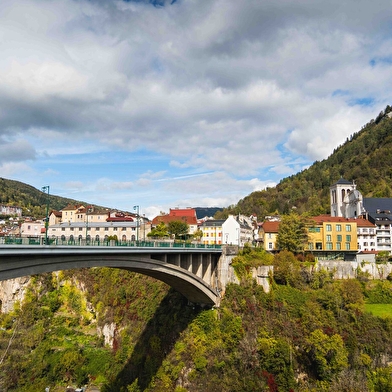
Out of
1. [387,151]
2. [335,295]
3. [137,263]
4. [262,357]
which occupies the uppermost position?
[387,151]

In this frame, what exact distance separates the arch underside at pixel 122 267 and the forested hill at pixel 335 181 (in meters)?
60.0

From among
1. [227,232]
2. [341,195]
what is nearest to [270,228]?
[227,232]

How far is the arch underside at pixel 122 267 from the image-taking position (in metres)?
17.9

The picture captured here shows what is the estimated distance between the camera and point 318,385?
1120 inches

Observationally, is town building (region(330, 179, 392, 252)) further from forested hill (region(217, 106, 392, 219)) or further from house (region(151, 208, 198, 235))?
house (region(151, 208, 198, 235))

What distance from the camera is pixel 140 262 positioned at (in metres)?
27.3

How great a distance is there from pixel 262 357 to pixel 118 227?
4302 cm

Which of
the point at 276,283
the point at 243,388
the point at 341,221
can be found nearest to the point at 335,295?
the point at 276,283

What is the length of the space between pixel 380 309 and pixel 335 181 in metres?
92.7

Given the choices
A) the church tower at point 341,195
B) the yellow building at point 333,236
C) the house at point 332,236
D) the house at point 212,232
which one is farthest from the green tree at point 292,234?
the house at point 212,232

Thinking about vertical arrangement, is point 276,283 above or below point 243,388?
above

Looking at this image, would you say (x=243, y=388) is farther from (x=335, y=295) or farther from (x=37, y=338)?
(x=37, y=338)

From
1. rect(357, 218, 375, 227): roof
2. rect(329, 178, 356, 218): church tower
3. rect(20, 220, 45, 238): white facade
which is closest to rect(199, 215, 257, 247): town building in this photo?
rect(329, 178, 356, 218): church tower

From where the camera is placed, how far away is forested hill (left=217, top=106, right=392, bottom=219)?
339 ft
